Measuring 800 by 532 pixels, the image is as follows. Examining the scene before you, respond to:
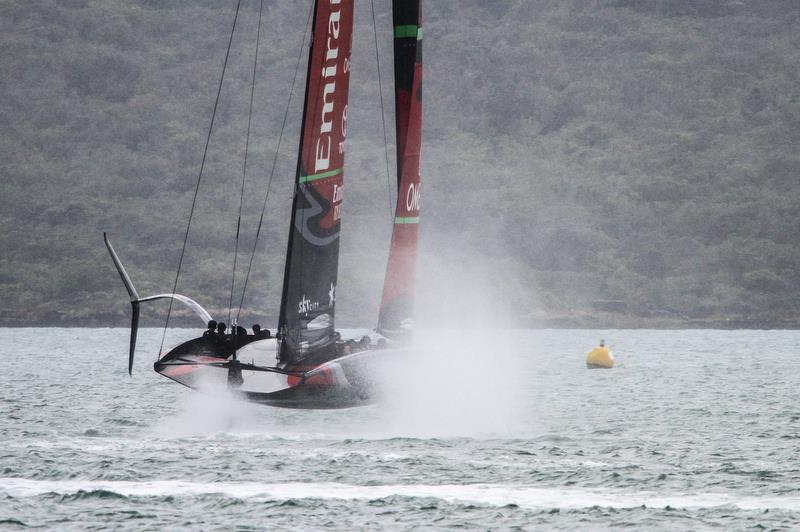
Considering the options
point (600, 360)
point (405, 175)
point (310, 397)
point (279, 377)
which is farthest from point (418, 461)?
point (600, 360)

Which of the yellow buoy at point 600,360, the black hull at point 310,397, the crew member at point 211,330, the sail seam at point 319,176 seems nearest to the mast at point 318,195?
the sail seam at point 319,176

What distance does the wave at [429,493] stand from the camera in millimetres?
23094

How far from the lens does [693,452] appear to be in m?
30.3

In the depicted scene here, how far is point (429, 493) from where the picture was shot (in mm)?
23875

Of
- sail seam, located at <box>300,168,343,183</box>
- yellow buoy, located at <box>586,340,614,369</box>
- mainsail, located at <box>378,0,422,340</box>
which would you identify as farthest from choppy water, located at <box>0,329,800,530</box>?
yellow buoy, located at <box>586,340,614,369</box>

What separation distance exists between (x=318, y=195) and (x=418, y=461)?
6153 millimetres

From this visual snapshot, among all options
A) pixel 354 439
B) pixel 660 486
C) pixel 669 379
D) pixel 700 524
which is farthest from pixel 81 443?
pixel 669 379

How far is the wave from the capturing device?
23.1m

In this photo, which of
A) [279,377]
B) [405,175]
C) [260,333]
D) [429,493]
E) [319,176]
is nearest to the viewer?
[429,493]

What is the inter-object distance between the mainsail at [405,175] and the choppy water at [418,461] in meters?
1.56

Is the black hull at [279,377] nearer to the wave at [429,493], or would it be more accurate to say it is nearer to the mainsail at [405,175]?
the mainsail at [405,175]

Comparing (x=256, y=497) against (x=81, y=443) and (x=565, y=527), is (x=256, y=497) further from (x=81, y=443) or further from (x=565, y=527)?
(x=81, y=443)

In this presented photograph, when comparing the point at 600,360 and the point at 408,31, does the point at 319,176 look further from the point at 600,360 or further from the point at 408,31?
the point at 600,360

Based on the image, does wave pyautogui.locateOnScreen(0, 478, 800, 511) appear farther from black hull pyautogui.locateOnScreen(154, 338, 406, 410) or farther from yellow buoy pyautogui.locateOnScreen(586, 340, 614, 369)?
yellow buoy pyautogui.locateOnScreen(586, 340, 614, 369)
